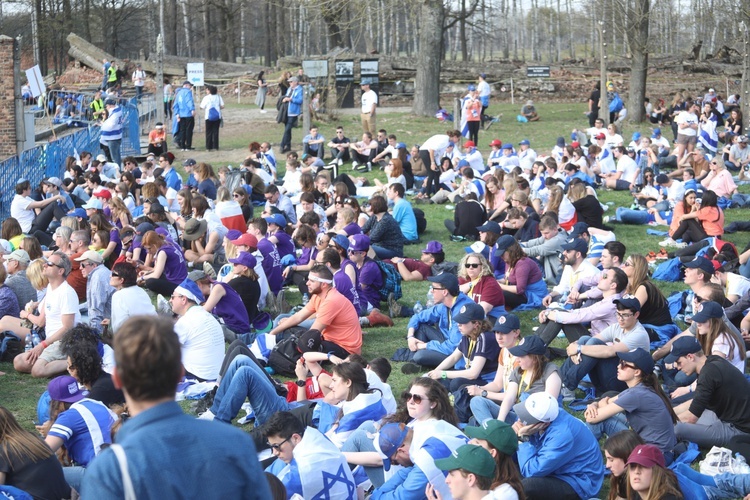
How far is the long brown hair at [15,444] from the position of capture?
18.5 ft

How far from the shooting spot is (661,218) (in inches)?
635

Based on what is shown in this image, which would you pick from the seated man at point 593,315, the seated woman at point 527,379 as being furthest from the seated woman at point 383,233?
the seated woman at point 527,379

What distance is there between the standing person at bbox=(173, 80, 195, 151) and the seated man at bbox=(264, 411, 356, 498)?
1862 centimetres

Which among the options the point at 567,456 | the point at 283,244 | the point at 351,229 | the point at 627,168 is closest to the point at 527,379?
the point at 567,456

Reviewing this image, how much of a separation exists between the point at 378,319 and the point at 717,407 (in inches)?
176

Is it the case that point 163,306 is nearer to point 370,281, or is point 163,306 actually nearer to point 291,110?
point 370,281

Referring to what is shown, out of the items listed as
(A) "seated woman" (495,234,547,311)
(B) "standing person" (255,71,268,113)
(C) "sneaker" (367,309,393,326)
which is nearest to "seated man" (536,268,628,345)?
(A) "seated woman" (495,234,547,311)

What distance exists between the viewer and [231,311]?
989cm

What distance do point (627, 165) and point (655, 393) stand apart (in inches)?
515

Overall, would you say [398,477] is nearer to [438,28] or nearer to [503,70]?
[438,28]

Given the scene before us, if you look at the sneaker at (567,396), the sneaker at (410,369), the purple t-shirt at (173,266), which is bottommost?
the sneaker at (567,396)

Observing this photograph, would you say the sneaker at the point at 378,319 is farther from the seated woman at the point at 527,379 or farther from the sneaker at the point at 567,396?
the seated woman at the point at 527,379

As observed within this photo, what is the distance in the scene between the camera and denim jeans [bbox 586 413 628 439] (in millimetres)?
7348

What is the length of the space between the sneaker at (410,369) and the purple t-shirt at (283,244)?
3893 mm
